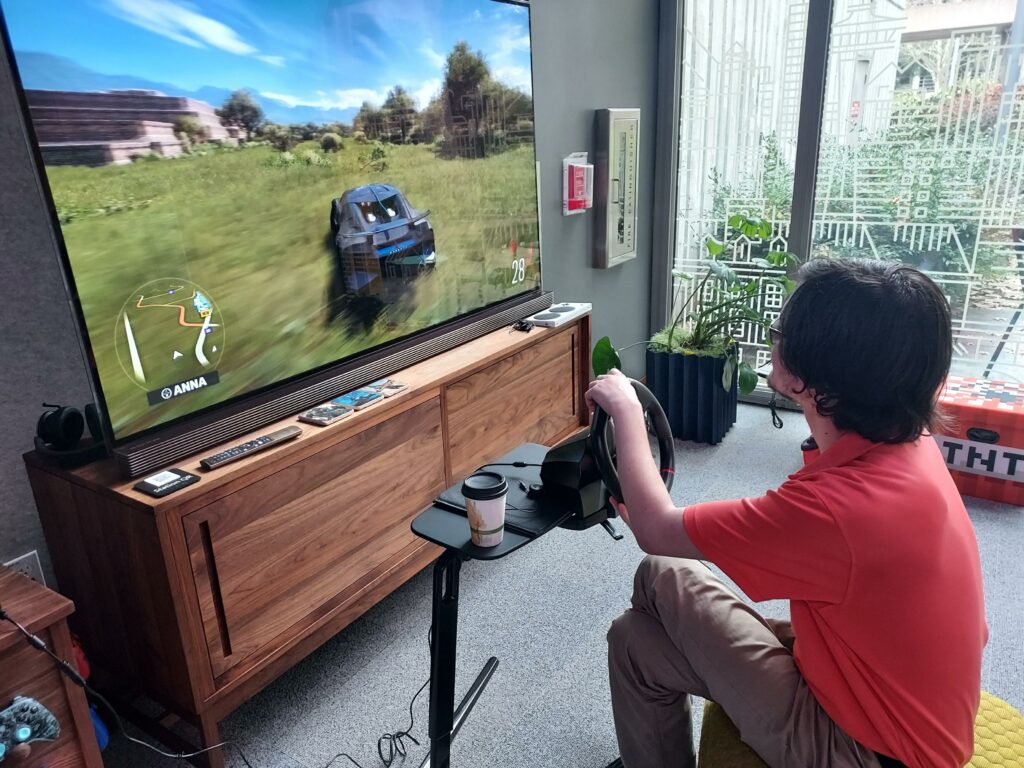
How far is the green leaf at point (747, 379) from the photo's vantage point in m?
3.25

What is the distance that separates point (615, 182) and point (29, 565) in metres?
2.68

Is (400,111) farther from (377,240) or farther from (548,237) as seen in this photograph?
(548,237)

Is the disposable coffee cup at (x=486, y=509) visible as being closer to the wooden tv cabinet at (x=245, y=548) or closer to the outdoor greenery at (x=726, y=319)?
the wooden tv cabinet at (x=245, y=548)

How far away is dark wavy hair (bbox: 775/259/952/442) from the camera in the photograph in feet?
3.48

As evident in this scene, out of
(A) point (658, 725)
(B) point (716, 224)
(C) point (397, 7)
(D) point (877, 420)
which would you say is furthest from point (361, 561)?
(B) point (716, 224)

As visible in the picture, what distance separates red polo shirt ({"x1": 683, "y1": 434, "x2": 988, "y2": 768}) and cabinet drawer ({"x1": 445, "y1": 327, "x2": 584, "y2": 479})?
1254 mm

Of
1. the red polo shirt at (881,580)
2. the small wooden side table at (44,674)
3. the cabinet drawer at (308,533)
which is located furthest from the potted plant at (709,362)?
the small wooden side table at (44,674)

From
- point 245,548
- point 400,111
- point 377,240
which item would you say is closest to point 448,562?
point 245,548

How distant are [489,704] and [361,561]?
0.50 meters

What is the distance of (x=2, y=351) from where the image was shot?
1552mm

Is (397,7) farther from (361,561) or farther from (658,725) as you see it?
(658,725)

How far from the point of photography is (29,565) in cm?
169

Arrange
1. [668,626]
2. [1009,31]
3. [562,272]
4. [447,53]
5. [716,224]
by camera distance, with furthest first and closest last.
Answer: [716,224] → [562,272] → [1009,31] → [447,53] → [668,626]

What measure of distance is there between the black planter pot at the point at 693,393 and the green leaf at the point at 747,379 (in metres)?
0.05
